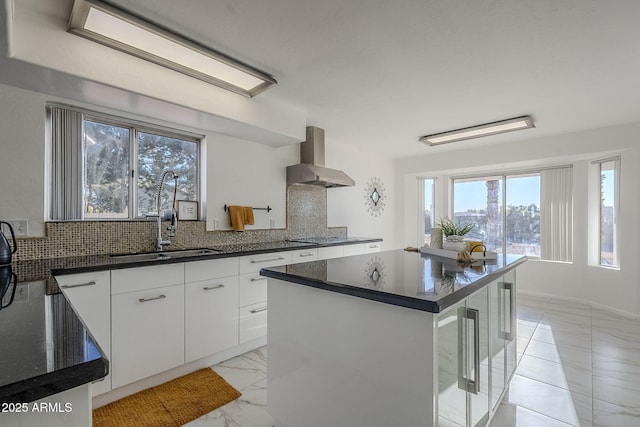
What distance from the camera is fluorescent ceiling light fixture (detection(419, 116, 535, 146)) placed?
361 centimetres

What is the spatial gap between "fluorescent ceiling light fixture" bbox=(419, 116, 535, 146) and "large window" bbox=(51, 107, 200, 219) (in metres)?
3.22

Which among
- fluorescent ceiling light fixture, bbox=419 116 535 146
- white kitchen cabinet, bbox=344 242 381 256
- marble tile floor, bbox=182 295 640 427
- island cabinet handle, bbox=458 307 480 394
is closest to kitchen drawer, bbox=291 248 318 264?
white kitchen cabinet, bbox=344 242 381 256

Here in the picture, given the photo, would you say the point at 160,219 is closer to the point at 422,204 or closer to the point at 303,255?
the point at 303,255

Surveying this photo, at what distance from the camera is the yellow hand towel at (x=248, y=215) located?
133 inches

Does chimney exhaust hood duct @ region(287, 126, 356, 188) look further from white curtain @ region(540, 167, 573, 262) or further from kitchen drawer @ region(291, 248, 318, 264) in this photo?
white curtain @ region(540, 167, 573, 262)

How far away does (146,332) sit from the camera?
6.96 ft

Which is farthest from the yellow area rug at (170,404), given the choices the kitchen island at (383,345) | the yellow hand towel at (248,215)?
the yellow hand towel at (248,215)

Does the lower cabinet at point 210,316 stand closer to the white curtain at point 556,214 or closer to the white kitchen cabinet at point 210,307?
the white kitchen cabinet at point 210,307

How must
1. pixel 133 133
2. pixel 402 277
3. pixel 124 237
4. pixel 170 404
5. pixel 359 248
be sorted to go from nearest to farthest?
pixel 402 277, pixel 170 404, pixel 124 237, pixel 133 133, pixel 359 248

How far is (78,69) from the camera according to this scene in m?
1.86

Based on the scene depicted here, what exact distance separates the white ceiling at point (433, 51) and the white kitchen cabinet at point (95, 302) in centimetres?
161

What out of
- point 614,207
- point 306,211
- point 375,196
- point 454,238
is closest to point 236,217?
point 306,211

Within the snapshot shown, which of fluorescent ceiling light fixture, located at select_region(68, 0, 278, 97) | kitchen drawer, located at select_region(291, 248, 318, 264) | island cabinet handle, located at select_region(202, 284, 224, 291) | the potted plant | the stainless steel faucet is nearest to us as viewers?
fluorescent ceiling light fixture, located at select_region(68, 0, 278, 97)

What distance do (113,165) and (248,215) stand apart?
4.38 feet
